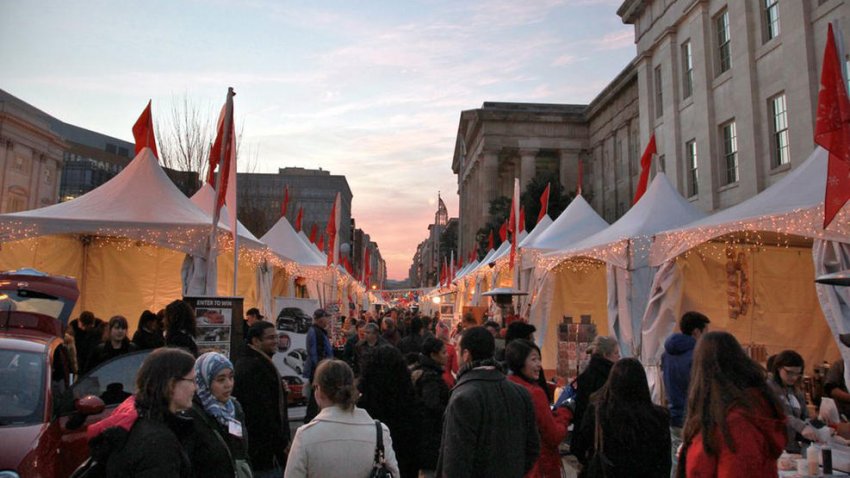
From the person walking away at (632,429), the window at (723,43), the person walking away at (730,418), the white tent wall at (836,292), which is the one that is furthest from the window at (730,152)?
the person walking away at (730,418)

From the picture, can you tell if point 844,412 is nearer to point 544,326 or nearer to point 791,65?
point 544,326

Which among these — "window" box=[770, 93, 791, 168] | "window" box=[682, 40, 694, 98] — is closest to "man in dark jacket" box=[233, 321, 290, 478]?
"window" box=[770, 93, 791, 168]

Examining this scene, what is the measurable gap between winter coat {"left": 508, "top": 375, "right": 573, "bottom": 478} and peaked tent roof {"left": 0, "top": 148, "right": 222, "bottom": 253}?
23.6ft

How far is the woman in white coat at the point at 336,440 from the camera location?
291 centimetres

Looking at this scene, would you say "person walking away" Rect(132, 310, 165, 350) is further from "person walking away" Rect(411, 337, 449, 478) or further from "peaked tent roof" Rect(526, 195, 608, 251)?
"peaked tent roof" Rect(526, 195, 608, 251)

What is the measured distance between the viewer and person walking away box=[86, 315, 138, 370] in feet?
21.9

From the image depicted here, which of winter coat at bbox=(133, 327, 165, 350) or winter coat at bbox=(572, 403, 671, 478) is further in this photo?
winter coat at bbox=(133, 327, 165, 350)

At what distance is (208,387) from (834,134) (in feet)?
22.9

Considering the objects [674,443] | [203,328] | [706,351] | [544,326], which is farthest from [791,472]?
[544,326]

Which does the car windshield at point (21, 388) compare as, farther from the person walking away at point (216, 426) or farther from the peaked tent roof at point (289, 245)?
the peaked tent roof at point (289, 245)

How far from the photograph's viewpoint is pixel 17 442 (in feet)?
12.8

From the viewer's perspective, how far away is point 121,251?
40.7ft

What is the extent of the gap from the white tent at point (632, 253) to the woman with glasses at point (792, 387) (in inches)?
196

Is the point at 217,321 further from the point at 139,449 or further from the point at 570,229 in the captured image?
the point at 570,229
